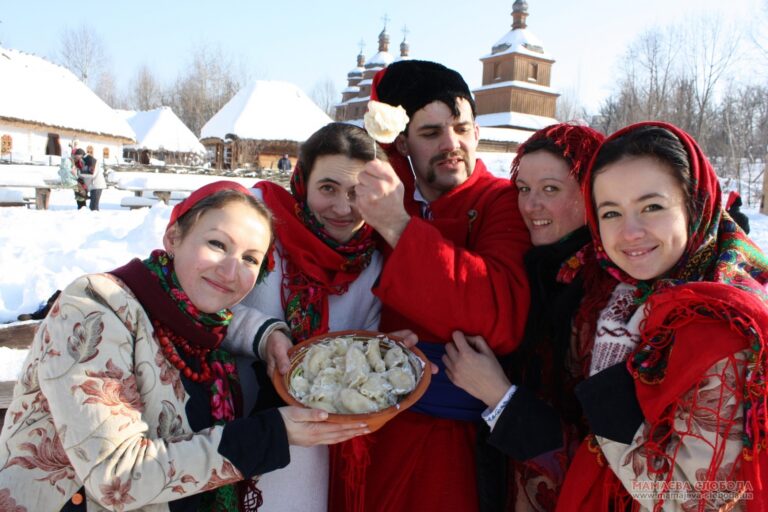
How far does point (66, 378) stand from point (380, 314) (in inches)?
51.4

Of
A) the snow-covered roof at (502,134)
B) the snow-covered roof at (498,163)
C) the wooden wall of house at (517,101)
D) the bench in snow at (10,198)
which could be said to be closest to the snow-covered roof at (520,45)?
the wooden wall of house at (517,101)

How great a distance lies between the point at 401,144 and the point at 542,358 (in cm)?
126

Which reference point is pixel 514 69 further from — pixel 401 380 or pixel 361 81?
pixel 401 380

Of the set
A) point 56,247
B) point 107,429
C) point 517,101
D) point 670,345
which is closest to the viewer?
point 107,429

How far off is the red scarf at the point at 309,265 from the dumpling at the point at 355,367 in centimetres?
37

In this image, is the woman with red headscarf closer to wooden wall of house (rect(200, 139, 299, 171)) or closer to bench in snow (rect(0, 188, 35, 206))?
bench in snow (rect(0, 188, 35, 206))

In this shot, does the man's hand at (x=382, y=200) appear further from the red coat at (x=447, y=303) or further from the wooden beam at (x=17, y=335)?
the wooden beam at (x=17, y=335)

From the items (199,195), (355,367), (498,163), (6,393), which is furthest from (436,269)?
(498,163)

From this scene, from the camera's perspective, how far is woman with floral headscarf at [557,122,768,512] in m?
1.41

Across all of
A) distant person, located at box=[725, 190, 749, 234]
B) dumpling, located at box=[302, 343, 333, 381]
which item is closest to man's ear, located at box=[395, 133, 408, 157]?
dumpling, located at box=[302, 343, 333, 381]

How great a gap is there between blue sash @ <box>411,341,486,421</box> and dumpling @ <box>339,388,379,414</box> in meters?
0.55

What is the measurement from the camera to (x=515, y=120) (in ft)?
104

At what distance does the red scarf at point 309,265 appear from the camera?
2.18 metres

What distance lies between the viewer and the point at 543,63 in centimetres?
3284
